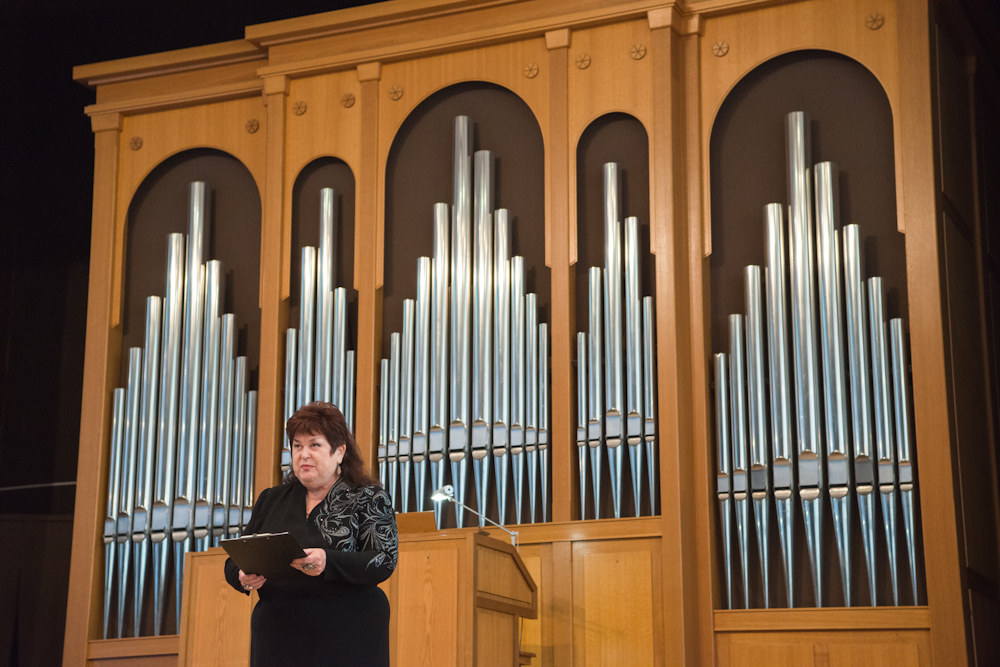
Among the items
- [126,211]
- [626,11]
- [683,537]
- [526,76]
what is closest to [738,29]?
[626,11]

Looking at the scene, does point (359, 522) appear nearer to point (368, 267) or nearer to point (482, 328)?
point (482, 328)

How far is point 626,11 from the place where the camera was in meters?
6.23

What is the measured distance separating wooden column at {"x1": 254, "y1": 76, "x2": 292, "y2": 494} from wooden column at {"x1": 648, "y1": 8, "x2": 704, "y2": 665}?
1.97 m

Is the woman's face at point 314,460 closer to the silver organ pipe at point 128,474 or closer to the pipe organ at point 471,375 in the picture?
the pipe organ at point 471,375

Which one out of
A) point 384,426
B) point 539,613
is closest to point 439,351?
point 384,426

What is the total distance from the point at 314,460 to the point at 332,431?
9 centimetres

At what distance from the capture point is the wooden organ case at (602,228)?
550 cm

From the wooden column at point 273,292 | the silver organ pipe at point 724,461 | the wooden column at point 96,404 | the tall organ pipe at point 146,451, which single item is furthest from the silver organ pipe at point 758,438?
the wooden column at point 96,404

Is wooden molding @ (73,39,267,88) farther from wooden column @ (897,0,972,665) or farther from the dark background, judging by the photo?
wooden column @ (897,0,972,665)

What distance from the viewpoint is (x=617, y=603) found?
562cm

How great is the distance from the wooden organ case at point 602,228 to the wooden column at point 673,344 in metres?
0.01

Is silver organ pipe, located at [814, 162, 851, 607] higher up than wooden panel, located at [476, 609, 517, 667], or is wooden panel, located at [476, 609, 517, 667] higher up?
silver organ pipe, located at [814, 162, 851, 607]

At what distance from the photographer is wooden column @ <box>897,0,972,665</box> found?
17.1ft

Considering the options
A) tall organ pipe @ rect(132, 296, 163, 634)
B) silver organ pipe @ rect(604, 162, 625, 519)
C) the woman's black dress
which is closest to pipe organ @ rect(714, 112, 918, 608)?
silver organ pipe @ rect(604, 162, 625, 519)
